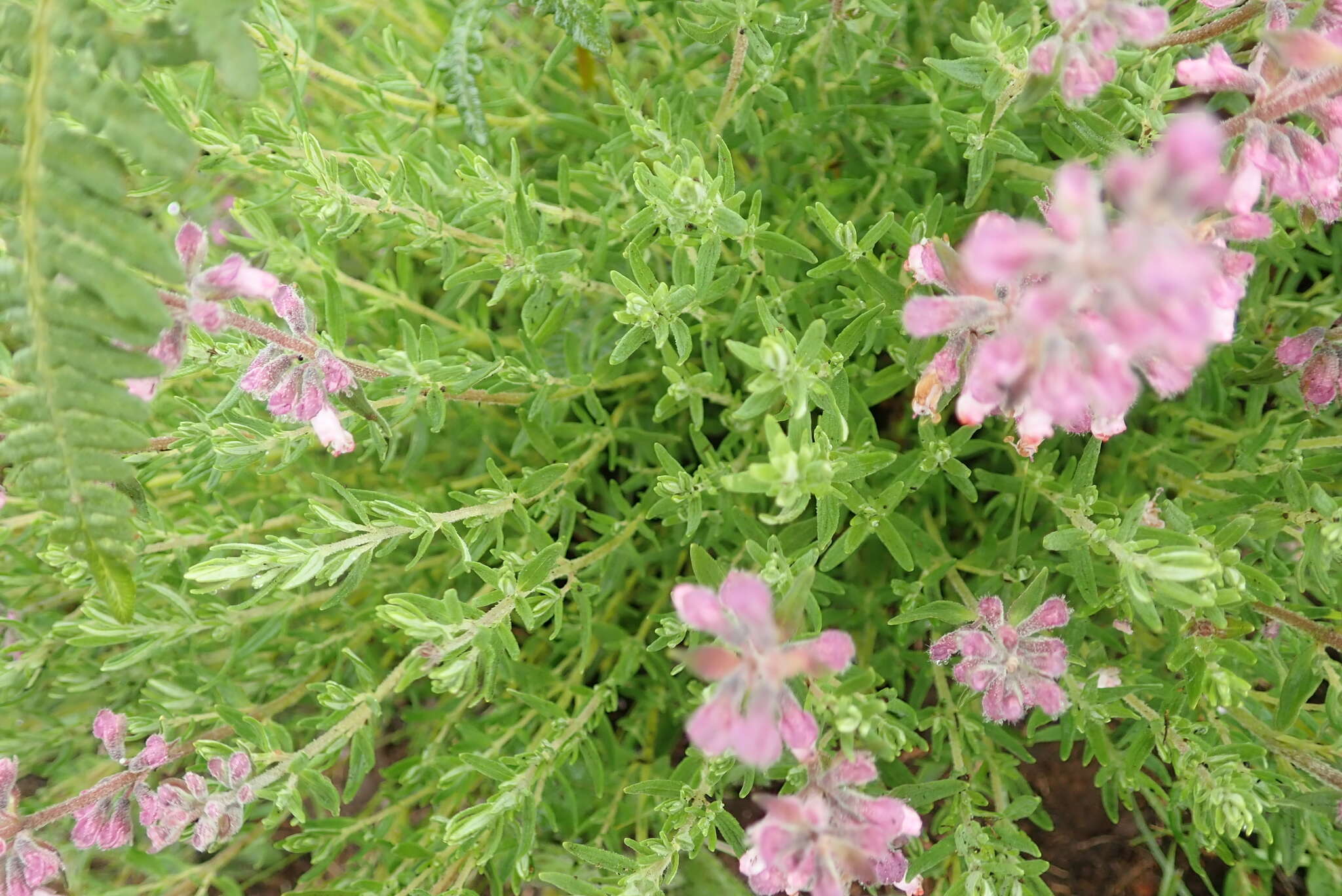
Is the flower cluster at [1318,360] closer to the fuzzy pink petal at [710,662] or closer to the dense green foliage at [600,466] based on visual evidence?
the dense green foliage at [600,466]

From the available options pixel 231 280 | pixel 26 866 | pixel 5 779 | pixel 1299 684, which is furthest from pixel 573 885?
pixel 1299 684

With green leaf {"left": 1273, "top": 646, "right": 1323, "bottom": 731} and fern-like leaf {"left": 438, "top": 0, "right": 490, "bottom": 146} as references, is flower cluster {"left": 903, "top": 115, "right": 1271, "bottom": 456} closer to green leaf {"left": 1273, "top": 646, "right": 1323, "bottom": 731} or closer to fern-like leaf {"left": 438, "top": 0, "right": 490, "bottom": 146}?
green leaf {"left": 1273, "top": 646, "right": 1323, "bottom": 731}

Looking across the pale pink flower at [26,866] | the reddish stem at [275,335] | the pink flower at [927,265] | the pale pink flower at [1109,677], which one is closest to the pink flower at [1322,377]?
the pale pink flower at [1109,677]

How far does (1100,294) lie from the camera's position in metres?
1.41

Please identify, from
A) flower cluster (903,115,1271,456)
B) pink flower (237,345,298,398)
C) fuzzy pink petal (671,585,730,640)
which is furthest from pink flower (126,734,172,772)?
flower cluster (903,115,1271,456)

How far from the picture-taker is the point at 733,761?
2830 mm

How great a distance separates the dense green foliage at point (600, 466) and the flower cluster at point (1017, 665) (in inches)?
5.3

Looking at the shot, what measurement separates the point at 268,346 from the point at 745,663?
1.63 meters

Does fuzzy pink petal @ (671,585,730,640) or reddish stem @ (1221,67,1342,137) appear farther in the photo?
reddish stem @ (1221,67,1342,137)

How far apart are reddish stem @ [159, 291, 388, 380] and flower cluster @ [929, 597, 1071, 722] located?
6.09ft

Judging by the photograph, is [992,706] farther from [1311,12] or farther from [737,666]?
[1311,12]

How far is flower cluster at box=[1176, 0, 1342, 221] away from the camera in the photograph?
6.33ft

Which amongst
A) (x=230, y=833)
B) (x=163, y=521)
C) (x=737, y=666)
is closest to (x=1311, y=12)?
(x=737, y=666)

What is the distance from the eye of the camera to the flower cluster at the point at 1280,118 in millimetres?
1931
